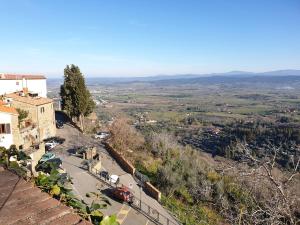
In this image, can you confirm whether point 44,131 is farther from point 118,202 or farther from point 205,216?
point 205,216

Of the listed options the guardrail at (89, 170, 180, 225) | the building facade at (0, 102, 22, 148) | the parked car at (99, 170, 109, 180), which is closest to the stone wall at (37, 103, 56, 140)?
the building facade at (0, 102, 22, 148)

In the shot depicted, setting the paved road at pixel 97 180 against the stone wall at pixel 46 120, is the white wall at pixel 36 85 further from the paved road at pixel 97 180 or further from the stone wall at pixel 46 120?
the stone wall at pixel 46 120

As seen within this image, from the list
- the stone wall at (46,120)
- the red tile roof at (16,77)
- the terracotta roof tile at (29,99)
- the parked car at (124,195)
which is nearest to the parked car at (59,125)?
the stone wall at (46,120)

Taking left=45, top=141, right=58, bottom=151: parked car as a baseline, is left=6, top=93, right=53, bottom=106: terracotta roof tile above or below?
above

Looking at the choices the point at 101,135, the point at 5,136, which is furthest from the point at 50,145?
the point at 101,135

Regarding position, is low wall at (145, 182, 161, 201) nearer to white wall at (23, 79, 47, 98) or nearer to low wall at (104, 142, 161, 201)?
low wall at (104, 142, 161, 201)

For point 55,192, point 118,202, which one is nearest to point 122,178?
point 118,202
